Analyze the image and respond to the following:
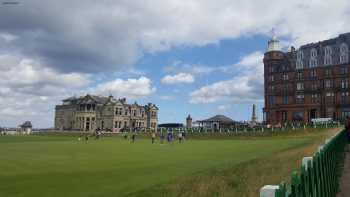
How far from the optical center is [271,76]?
113 m

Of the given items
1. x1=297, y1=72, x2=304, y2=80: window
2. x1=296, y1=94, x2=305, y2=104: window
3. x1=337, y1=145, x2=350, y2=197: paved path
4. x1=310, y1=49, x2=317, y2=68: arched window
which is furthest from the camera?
x1=297, y1=72, x2=304, y2=80: window

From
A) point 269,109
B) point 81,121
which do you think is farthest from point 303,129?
point 81,121

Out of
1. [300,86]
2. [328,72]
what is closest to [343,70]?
[328,72]

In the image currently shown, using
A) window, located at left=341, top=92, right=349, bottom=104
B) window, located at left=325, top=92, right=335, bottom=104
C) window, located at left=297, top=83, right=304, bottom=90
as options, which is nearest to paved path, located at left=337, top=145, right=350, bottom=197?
window, located at left=341, top=92, right=349, bottom=104

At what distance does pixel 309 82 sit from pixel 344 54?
11400mm

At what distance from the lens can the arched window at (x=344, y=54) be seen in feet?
329

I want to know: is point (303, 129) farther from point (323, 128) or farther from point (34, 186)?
point (34, 186)

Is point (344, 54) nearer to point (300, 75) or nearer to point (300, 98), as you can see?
point (300, 75)

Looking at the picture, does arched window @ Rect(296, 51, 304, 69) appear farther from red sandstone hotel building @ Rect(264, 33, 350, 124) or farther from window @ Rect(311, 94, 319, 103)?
window @ Rect(311, 94, 319, 103)

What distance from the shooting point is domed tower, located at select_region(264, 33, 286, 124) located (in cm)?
11138

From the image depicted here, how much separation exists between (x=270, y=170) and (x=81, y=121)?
132 meters

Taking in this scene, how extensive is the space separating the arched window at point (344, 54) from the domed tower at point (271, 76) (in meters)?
16.0

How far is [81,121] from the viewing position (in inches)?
5620

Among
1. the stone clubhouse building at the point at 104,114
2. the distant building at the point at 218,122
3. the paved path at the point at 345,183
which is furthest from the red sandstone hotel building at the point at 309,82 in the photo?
the paved path at the point at 345,183
